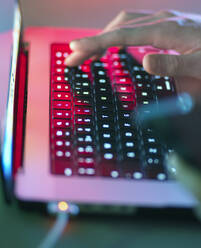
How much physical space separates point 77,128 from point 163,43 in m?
Answer: 0.30

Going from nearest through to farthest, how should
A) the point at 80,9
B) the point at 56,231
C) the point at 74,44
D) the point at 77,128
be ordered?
the point at 56,231
the point at 77,128
the point at 74,44
the point at 80,9

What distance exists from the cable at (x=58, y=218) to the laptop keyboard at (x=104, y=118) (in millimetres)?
65

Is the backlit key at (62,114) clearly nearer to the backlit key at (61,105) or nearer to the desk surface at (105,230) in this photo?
the backlit key at (61,105)

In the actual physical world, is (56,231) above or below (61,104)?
below

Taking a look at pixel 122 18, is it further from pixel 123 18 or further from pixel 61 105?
pixel 61 105

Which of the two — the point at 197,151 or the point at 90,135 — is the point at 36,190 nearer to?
the point at 90,135

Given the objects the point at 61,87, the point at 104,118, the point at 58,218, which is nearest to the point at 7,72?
the point at 61,87

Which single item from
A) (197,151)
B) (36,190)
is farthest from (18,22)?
(197,151)

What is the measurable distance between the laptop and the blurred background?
5 cm

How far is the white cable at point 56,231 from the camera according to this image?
516mm

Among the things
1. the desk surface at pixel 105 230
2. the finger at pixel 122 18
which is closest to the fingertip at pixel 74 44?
the finger at pixel 122 18

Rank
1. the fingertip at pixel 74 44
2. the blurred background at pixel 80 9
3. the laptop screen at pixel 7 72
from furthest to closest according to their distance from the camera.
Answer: the blurred background at pixel 80 9, the fingertip at pixel 74 44, the laptop screen at pixel 7 72

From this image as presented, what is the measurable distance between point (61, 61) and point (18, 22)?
0.12 meters

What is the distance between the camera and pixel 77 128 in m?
0.64
